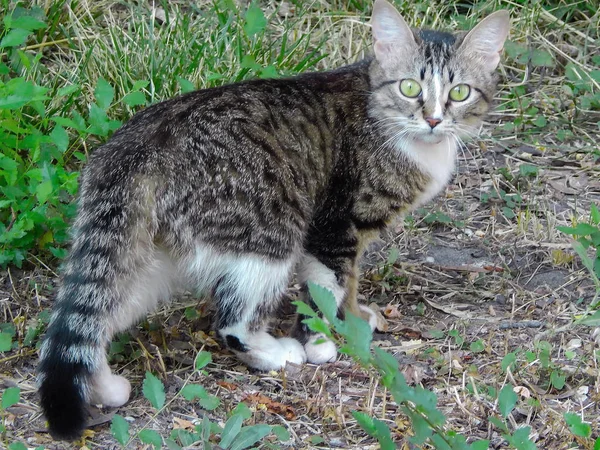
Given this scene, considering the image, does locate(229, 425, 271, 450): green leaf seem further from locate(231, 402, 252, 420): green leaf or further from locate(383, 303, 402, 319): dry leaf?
locate(383, 303, 402, 319): dry leaf

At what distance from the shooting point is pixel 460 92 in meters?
4.30

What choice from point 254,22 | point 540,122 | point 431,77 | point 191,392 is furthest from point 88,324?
point 540,122

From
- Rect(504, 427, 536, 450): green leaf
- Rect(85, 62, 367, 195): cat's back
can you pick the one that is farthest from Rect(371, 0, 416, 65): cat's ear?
Rect(504, 427, 536, 450): green leaf

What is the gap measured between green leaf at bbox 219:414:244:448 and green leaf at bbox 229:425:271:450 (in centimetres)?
2

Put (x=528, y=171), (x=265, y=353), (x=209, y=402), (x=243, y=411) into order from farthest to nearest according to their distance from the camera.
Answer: (x=528, y=171) < (x=265, y=353) < (x=209, y=402) < (x=243, y=411)

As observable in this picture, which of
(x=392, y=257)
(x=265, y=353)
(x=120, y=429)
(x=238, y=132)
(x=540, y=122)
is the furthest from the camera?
(x=540, y=122)

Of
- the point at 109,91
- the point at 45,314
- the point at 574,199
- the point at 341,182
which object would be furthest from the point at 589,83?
the point at 45,314

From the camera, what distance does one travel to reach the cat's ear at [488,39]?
436 centimetres

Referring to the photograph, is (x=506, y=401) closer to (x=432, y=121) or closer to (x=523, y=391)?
(x=523, y=391)

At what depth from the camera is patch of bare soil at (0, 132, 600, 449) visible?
3.70m

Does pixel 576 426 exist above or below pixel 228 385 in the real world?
above

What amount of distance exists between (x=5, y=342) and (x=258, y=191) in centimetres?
124

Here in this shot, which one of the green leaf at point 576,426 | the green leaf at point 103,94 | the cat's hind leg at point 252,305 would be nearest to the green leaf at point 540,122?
the cat's hind leg at point 252,305

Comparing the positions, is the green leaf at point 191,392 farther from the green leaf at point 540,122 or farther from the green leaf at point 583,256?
the green leaf at point 540,122
